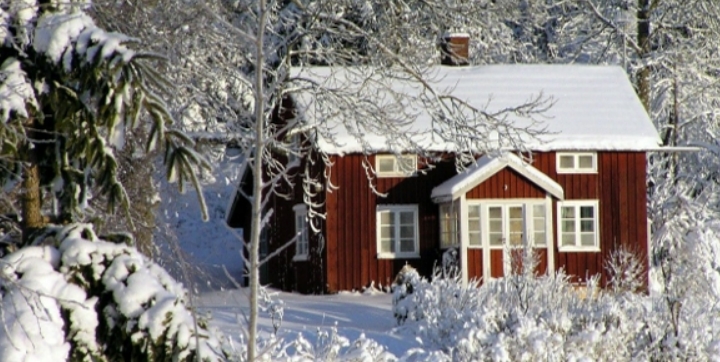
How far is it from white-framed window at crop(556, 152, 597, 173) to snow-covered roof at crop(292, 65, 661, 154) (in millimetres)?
416

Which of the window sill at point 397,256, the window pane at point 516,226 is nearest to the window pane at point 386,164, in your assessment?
the window sill at point 397,256

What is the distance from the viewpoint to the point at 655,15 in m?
28.0

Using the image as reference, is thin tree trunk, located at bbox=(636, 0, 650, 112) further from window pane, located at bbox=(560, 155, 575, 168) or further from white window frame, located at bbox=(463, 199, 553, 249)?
white window frame, located at bbox=(463, 199, 553, 249)

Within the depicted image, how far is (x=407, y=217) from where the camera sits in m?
22.8

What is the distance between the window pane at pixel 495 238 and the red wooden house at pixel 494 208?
0.02 meters

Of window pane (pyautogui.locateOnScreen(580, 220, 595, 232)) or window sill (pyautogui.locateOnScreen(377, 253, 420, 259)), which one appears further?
window pane (pyautogui.locateOnScreen(580, 220, 595, 232))

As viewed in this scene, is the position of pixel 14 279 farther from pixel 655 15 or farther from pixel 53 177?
pixel 655 15

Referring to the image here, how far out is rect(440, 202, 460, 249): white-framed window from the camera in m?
22.0

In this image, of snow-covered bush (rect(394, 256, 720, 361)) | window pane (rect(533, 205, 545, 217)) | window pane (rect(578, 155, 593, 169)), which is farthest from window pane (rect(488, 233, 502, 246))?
snow-covered bush (rect(394, 256, 720, 361))

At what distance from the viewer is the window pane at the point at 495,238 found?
22.0 m

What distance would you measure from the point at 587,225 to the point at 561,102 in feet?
9.47

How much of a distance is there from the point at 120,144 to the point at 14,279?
796mm

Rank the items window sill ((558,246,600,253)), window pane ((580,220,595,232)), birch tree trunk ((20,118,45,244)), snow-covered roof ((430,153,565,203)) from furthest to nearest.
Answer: window pane ((580,220,595,232))
window sill ((558,246,600,253))
snow-covered roof ((430,153,565,203))
birch tree trunk ((20,118,45,244))

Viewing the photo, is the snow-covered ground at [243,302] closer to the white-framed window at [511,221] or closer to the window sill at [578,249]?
the white-framed window at [511,221]
